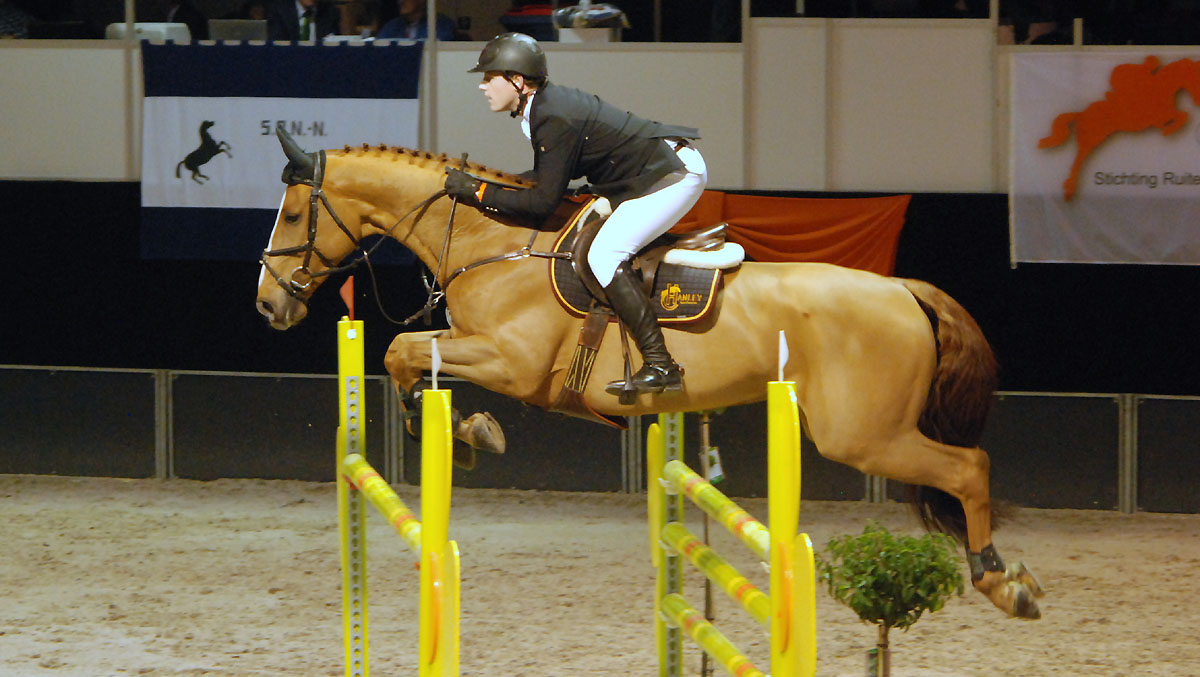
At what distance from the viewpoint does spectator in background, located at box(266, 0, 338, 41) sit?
837cm

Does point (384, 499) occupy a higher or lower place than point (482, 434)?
lower

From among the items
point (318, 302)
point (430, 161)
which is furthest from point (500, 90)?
point (318, 302)

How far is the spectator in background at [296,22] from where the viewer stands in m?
8.37

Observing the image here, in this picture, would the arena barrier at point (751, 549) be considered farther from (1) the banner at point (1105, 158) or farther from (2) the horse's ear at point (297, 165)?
(1) the banner at point (1105, 158)

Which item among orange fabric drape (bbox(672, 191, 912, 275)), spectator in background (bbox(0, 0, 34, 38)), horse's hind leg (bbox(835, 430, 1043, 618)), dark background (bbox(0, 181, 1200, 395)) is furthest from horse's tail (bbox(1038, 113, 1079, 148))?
spectator in background (bbox(0, 0, 34, 38))

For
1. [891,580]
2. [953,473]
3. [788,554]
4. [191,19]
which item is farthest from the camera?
[191,19]

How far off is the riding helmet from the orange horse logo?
4478mm

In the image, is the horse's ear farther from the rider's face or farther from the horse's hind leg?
the horse's hind leg

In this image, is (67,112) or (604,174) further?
(67,112)

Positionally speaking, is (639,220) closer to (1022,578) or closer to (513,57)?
(513,57)

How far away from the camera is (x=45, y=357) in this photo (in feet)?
30.5

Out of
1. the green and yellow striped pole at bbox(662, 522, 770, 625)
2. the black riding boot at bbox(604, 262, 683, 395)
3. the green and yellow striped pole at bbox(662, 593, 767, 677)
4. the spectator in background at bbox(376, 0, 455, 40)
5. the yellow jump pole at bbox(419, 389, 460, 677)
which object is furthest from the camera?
the spectator in background at bbox(376, 0, 455, 40)

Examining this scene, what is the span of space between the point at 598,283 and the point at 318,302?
4.88 meters

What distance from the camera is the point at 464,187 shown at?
4.51m
